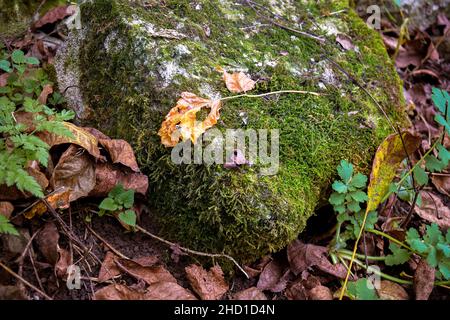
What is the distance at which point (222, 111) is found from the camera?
2311 millimetres

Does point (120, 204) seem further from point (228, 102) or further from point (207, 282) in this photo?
point (228, 102)

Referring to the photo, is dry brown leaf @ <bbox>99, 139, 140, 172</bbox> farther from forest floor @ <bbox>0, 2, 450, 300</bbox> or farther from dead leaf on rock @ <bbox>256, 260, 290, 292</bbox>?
dead leaf on rock @ <bbox>256, 260, 290, 292</bbox>

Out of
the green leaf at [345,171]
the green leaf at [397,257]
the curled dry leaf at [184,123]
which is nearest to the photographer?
the curled dry leaf at [184,123]

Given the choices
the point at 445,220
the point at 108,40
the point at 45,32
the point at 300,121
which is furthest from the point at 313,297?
the point at 45,32

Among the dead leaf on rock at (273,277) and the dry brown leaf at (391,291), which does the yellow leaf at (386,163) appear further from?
the dead leaf on rock at (273,277)

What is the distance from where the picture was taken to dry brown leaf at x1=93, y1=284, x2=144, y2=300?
195cm

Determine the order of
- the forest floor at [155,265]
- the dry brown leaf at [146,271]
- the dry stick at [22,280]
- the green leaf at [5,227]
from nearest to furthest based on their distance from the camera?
the green leaf at [5,227], the dry stick at [22,280], the forest floor at [155,265], the dry brown leaf at [146,271]

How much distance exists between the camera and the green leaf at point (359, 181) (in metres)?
2.32

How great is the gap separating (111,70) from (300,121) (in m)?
1.13

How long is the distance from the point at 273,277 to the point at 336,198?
54 centimetres

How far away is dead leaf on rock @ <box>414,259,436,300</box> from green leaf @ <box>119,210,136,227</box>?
5.23 ft

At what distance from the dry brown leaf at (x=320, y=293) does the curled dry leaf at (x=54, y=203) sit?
51.7 inches

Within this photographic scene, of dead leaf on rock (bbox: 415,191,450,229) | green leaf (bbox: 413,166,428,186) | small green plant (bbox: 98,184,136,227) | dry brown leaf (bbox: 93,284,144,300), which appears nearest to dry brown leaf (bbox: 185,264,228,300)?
dry brown leaf (bbox: 93,284,144,300)

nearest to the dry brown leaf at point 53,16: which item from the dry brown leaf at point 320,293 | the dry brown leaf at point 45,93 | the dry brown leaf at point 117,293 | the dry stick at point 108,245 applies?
the dry brown leaf at point 45,93
